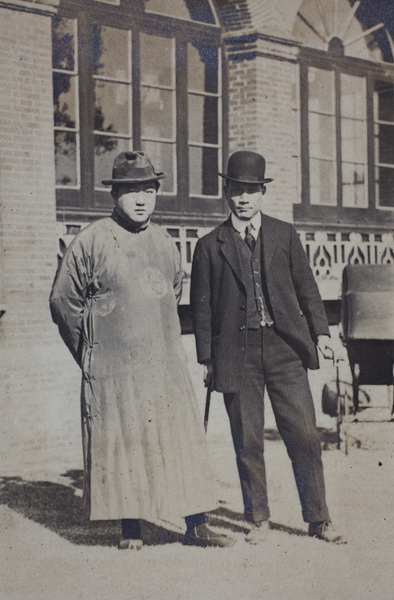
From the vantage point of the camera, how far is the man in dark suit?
5371 millimetres

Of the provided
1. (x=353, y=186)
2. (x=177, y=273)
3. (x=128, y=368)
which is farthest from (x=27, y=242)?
(x=353, y=186)

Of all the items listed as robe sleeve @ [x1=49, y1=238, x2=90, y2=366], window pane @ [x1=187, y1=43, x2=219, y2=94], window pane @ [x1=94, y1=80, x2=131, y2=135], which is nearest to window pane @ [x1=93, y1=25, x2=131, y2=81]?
window pane @ [x1=94, y1=80, x2=131, y2=135]

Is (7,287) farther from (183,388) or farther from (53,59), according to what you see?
(183,388)

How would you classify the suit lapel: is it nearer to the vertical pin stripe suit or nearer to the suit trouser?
the vertical pin stripe suit

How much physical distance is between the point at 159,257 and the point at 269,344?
907mm

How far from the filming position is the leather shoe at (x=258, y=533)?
533cm

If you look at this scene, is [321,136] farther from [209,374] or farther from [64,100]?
[209,374]

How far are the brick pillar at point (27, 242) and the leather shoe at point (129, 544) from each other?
2.78 metres

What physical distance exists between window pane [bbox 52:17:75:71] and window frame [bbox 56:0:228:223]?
0.28ft

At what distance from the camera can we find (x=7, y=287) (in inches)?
315

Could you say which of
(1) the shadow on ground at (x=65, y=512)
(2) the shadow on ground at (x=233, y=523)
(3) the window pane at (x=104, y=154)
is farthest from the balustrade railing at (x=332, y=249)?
(2) the shadow on ground at (x=233, y=523)

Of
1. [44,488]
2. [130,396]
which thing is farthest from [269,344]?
[44,488]

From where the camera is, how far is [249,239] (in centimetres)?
546

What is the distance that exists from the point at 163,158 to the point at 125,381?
501cm
